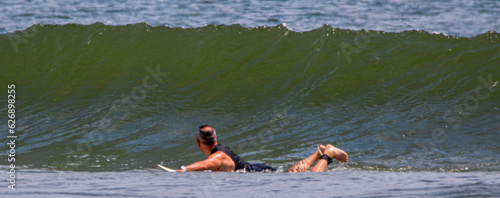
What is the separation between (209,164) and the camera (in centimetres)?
523

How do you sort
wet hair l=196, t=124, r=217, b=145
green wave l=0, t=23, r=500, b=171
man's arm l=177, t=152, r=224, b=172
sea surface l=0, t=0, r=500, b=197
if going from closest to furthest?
sea surface l=0, t=0, r=500, b=197
man's arm l=177, t=152, r=224, b=172
wet hair l=196, t=124, r=217, b=145
green wave l=0, t=23, r=500, b=171

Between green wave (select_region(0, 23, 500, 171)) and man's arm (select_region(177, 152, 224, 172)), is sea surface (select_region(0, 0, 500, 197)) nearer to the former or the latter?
green wave (select_region(0, 23, 500, 171))

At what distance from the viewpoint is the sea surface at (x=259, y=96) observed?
4.89m

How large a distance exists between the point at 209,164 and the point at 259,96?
4.16 meters

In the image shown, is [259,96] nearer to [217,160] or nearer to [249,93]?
[249,93]

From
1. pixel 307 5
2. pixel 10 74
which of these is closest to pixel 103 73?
pixel 10 74

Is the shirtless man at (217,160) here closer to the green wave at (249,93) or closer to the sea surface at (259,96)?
the sea surface at (259,96)

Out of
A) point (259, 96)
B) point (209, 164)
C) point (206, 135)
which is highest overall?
point (259, 96)

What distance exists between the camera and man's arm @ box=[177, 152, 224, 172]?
5.17 meters

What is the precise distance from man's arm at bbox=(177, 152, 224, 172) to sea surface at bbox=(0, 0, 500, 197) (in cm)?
15

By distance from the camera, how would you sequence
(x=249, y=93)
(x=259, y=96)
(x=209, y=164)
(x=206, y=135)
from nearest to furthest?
(x=209, y=164), (x=206, y=135), (x=259, y=96), (x=249, y=93)

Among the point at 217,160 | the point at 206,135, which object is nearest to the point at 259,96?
the point at 206,135

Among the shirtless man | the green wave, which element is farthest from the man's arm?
the green wave

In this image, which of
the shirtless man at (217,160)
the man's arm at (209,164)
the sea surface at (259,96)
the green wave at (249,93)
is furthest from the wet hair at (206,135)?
the green wave at (249,93)
